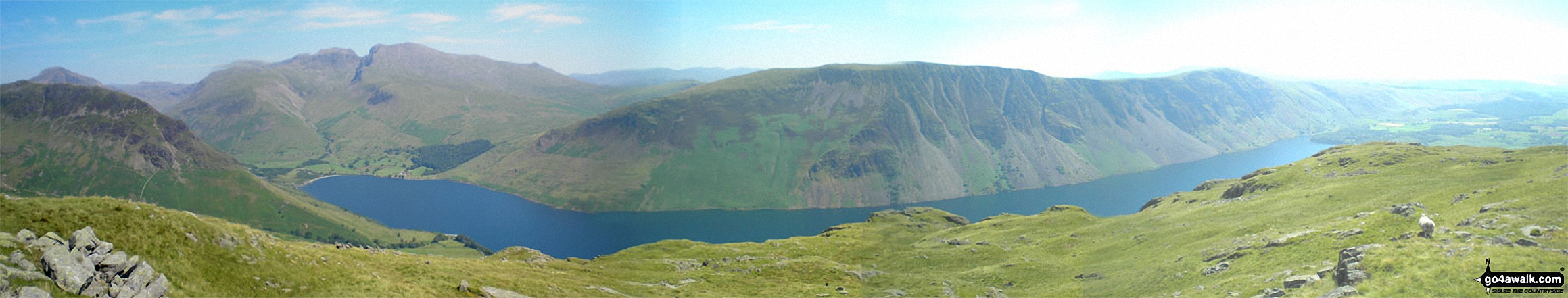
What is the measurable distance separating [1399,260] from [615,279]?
34.4 meters

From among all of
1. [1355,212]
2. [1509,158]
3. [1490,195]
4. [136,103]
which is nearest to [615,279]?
[1355,212]

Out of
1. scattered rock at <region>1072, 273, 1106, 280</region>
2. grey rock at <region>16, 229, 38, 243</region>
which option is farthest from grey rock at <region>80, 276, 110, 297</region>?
scattered rock at <region>1072, 273, 1106, 280</region>

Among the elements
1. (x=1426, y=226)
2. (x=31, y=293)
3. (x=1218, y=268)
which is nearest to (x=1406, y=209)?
(x=1426, y=226)

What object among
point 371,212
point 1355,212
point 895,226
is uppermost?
point 1355,212

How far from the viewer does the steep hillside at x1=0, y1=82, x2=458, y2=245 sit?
150 meters

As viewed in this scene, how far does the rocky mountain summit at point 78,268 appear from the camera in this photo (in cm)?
1304

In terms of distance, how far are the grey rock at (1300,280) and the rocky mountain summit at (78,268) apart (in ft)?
106

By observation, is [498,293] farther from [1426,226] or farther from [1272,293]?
[1426,226]

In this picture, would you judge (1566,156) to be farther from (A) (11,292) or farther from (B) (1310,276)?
(A) (11,292)

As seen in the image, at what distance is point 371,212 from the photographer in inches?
7224

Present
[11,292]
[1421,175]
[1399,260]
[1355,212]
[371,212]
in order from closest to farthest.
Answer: [11,292]
[1399,260]
[1355,212]
[1421,175]
[371,212]

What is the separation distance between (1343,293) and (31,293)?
102ft

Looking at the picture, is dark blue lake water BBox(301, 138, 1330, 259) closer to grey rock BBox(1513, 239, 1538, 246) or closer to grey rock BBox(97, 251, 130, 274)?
grey rock BBox(97, 251, 130, 274)

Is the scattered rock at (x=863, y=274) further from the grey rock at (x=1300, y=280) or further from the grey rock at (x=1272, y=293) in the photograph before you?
the grey rock at (x=1300, y=280)
